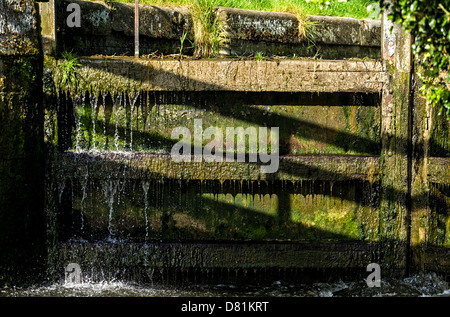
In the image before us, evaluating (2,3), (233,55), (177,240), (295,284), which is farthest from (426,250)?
(2,3)

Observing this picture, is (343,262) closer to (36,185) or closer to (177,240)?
(177,240)

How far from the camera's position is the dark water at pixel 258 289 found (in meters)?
4.53

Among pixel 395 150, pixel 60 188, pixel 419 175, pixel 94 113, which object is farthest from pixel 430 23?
pixel 60 188

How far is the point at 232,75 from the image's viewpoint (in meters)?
4.70

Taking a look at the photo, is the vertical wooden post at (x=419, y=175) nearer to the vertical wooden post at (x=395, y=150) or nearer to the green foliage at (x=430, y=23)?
the vertical wooden post at (x=395, y=150)

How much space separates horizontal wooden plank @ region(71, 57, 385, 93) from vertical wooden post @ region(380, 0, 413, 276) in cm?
16

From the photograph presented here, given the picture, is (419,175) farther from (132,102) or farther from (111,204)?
(111,204)

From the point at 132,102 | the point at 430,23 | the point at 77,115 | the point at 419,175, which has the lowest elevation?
the point at 419,175

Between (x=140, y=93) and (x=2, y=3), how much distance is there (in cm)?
135

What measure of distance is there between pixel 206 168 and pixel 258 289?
1.20 m

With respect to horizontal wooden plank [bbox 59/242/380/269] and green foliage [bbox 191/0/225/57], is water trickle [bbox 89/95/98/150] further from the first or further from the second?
green foliage [bbox 191/0/225/57]

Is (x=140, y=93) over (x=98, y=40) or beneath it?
beneath

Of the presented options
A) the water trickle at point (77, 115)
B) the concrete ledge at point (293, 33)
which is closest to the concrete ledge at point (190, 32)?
the concrete ledge at point (293, 33)

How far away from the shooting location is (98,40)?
207 inches
